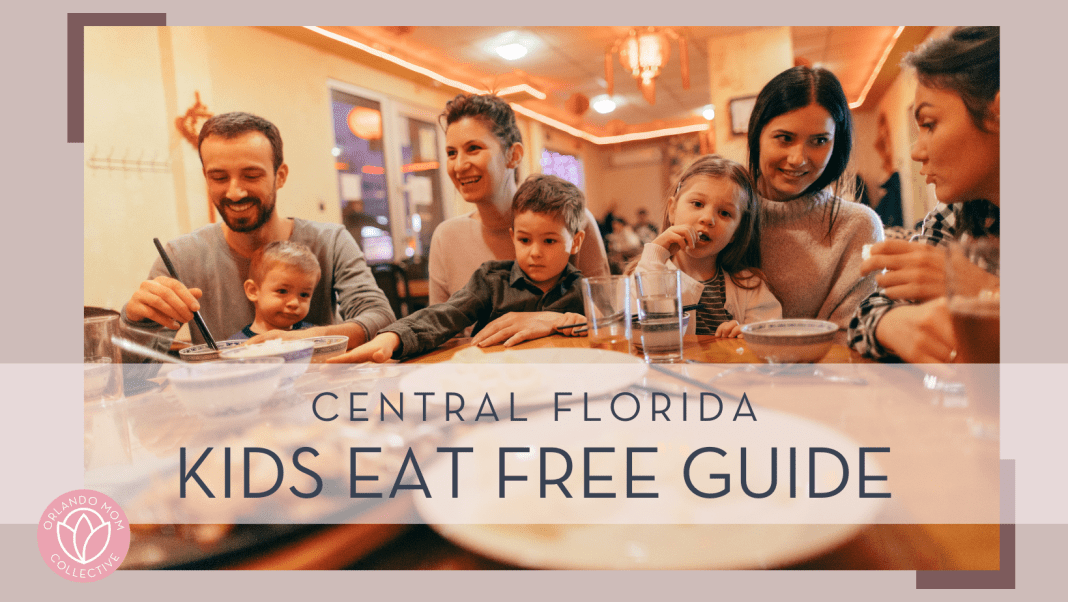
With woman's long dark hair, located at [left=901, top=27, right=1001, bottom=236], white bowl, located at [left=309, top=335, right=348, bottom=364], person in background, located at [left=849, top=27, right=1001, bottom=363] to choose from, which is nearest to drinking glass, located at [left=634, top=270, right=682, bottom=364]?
person in background, located at [left=849, top=27, right=1001, bottom=363]

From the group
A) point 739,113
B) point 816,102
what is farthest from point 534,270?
A: point 739,113

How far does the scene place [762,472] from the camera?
0.42 metres

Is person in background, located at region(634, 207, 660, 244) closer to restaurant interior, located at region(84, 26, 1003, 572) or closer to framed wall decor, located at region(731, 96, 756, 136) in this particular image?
restaurant interior, located at region(84, 26, 1003, 572)

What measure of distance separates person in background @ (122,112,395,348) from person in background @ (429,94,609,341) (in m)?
0.26

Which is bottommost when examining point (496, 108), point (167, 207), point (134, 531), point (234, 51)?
point (134, 531)

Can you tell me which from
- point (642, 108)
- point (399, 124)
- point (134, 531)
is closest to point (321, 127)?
point (399, 124)

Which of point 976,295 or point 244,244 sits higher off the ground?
point 244,244

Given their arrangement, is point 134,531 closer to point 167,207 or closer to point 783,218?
point 783,218

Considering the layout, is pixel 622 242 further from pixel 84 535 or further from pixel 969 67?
pixel 84 535

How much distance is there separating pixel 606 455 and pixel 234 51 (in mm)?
1766

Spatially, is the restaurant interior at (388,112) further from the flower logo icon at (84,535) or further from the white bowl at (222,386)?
the flower logo icon at (84,535)

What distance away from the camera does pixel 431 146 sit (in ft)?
6.03

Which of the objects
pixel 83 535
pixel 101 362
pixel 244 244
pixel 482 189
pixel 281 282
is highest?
pixel 482 189

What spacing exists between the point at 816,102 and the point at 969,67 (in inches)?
14.7
